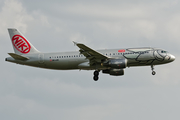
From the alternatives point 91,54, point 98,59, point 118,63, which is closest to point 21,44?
point 91,54

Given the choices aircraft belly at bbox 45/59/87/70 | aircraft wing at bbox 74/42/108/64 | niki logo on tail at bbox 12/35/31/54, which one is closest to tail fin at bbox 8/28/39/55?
niki logo on tail at bbox 12/35/31/54

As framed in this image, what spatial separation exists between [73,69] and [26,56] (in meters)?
7.91

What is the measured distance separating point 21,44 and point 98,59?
14.0m

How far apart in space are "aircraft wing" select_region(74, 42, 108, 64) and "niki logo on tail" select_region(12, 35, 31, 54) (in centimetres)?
1112

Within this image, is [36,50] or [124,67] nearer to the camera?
[124,67]

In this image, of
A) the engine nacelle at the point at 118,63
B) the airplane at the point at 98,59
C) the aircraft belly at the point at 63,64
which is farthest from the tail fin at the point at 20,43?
the engine nacelle at the point at 118,63

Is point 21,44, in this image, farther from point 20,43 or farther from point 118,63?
point 118,63

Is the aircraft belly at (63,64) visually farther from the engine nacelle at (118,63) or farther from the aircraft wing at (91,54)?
the engine nacelle at (118,63)

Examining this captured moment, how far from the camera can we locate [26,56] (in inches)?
2432

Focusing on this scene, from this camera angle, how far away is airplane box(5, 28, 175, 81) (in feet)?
191

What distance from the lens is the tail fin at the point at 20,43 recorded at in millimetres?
63275

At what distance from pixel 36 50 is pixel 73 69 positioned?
7.30 m

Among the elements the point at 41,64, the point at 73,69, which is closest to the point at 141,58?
the point at 73,69

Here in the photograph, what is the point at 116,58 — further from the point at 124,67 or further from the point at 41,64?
the point at 41,64
